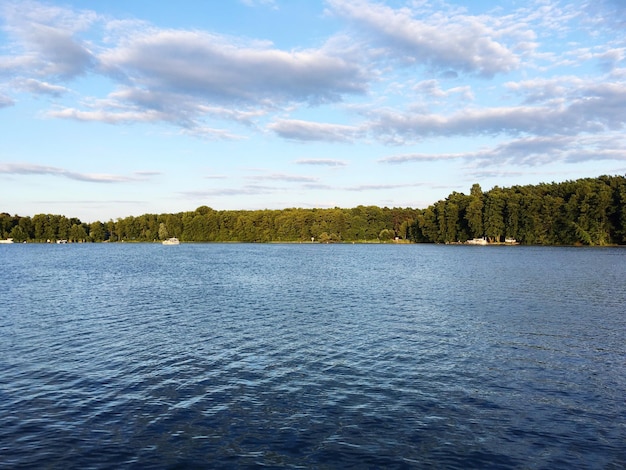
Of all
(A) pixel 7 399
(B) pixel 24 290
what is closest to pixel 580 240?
(B) pixel 24 290

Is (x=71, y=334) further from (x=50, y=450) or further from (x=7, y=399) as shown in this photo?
(x=50, y=450)

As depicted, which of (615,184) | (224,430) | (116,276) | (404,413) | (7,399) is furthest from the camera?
(615,184)

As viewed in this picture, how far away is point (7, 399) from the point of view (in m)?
21.5

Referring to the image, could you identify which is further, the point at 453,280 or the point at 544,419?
the point at 453,280

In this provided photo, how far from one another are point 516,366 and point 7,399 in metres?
27.5

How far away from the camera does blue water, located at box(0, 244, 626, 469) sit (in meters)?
16.6

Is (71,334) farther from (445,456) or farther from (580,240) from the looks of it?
(580,240)

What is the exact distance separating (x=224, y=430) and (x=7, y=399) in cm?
1151

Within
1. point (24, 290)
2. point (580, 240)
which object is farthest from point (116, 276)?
point (580, 240)

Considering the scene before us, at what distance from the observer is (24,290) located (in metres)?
62.8

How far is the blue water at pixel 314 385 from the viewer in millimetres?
16594

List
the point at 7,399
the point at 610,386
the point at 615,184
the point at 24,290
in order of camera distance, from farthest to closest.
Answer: the point at 615,184
the point at 24,290
the point at 610,386
the point at 7,399

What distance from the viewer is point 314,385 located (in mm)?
23484

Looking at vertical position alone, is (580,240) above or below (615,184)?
below
